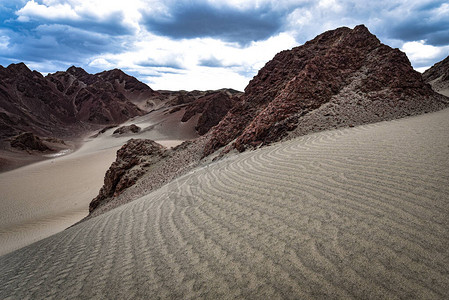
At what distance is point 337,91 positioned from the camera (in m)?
9.86

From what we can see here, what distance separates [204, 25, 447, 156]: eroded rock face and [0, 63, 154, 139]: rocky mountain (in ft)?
148

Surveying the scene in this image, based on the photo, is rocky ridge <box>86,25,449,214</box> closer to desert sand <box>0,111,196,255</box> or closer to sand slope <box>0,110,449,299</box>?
desert sand <box>0,111,196,255</box>

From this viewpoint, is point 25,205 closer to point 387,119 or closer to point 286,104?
point 286,104

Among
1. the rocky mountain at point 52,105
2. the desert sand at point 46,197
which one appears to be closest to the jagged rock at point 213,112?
the desert sand at point 46,197

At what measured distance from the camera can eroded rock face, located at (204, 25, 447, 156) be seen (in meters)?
8.85

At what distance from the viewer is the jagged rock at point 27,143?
32.3 m

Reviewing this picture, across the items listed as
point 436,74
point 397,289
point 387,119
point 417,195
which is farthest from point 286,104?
point 436,74

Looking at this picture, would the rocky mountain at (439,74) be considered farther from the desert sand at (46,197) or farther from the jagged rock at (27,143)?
the jagged rock at (27,143)

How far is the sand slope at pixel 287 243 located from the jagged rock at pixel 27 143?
119 ft

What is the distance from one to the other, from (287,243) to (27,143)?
134 feet

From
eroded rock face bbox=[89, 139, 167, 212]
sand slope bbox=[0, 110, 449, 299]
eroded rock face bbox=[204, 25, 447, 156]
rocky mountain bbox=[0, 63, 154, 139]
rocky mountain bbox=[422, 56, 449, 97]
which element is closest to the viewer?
sand slope bbox=[0, 110, 449, 299]

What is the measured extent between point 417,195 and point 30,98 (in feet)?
250

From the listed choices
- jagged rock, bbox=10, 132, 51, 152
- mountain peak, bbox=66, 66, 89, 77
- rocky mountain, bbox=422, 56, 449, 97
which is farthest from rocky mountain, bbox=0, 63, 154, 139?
rocky mountain, bbox=422, 56, 449, 97

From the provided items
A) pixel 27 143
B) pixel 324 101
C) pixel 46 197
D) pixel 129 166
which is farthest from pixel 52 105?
pixel 324 101
